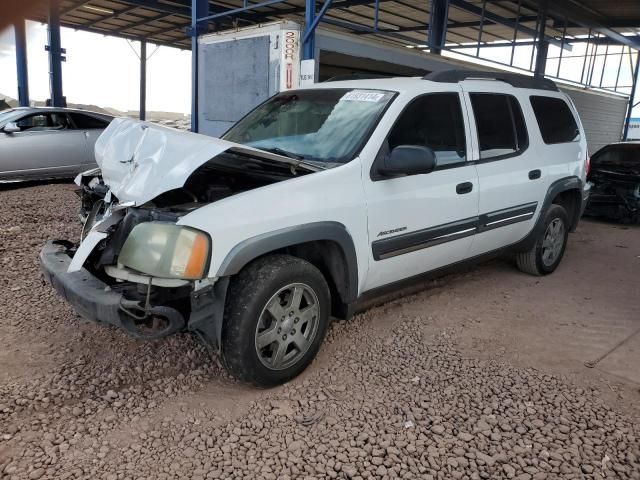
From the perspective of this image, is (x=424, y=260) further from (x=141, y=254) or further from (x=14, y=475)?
(x=14, y=475)

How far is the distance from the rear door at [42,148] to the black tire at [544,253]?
7861mm

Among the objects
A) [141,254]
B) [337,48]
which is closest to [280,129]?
[141,254]

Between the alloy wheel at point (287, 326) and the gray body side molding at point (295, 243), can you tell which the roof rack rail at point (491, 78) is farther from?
the alloy wheel at point (287, 326)

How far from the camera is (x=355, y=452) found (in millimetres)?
2629

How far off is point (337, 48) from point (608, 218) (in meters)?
5.53

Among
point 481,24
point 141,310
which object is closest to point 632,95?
point 481,24

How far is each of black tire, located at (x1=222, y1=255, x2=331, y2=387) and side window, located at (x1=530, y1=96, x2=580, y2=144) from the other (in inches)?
A: 121

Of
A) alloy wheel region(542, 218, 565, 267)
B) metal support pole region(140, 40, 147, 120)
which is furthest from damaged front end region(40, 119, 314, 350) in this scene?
metal support pole region(140, 40, 147, 120)

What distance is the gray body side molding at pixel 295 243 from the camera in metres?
2.86

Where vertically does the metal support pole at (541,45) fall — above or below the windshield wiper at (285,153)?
above

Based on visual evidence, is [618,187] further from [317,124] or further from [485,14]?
[317,124]

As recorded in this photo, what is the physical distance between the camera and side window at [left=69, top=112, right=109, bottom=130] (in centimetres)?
994

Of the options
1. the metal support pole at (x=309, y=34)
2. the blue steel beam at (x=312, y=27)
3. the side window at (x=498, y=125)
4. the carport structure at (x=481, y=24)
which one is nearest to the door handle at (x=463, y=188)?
the side window at (x=498, y=125)

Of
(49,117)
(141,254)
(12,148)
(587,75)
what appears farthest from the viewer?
(587,75)
